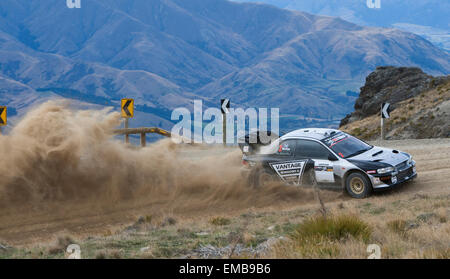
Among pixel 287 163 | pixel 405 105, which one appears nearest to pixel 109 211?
pixel 287 163

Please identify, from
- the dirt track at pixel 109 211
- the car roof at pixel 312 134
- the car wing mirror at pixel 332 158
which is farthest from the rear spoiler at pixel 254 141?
the car wing mirror at pixel 332 158

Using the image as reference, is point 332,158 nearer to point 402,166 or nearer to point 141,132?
point 402,166

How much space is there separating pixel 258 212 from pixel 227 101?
1317 centimetres

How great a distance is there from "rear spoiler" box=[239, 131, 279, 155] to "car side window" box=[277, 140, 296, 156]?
0.66m

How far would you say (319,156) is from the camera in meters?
12.1

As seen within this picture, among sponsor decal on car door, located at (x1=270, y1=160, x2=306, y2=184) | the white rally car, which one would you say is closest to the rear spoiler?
the white rally car

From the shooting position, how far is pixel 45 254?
7719mm

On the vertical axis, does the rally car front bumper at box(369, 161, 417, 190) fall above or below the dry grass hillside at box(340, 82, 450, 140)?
below

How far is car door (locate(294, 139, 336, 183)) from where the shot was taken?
1190 centimetres

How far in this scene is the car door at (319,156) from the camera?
39.1 ft

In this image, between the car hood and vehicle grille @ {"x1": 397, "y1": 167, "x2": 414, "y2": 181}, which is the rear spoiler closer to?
the car hood

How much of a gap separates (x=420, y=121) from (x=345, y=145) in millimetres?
19457
